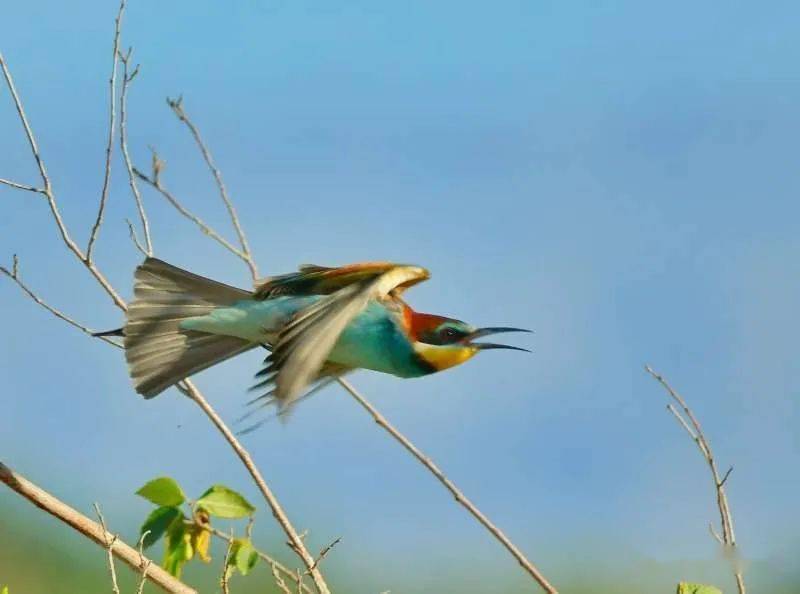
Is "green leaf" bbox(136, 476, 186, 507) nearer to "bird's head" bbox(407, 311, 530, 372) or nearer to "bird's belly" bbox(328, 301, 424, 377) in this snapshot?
"bird's belly" bbox(328, 301, 424, 377)

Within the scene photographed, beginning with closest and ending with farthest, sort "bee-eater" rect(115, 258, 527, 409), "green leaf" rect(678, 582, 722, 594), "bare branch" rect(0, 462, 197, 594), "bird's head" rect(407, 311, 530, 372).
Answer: "green leaf" rect(678, 582, 722, 594) < "bare branch" rect(0, 462, 197, 594) < "bee-eater" rect(115, 258, 527, 409) < "bird's head" rect(407, 311, 530, 372)

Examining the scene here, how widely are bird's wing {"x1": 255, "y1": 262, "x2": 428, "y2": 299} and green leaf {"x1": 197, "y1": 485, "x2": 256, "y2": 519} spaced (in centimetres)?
63

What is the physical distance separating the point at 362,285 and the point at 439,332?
0.74 ft

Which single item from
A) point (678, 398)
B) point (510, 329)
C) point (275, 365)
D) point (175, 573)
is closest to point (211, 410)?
point (275, 365)

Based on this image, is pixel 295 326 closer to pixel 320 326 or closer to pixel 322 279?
pixel 320 326

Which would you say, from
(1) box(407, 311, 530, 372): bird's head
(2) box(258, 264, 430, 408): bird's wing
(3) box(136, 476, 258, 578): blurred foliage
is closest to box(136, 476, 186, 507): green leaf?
(3) box(136, 476, 258, 578): blurred foliage

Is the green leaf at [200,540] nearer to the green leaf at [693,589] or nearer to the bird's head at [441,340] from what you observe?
the bird's head at [441,340]

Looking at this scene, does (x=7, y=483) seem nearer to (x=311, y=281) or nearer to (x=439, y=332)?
(x=311, y=281)

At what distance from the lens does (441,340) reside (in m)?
2.67

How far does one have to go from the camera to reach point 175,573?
2328 millimetres

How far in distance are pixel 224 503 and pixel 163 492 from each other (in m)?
0.13

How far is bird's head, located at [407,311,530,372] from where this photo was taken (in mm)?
2660

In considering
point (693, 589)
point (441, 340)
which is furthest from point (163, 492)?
point (693, 589)

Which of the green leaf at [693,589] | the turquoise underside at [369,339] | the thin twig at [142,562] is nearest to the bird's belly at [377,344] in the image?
the turquoise underside at [369,339]
